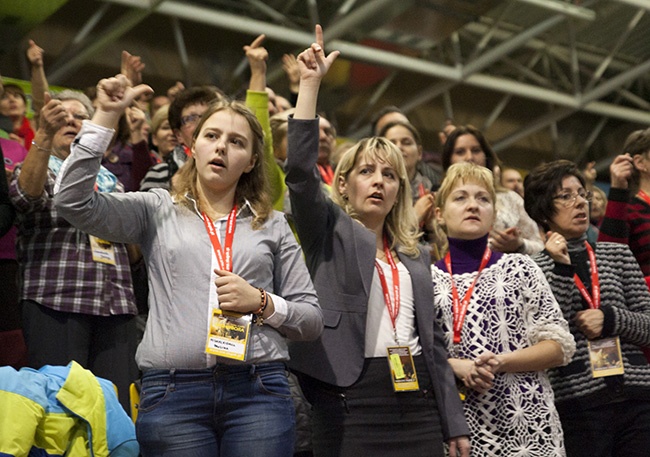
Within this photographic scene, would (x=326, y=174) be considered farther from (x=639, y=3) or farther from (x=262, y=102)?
(x=639, y=3)

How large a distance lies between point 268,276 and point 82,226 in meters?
0.52

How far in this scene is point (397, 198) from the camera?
3.05 metres

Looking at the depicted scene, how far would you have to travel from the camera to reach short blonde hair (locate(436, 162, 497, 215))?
128 inches

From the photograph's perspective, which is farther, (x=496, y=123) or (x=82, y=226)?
(x=496, y=123)

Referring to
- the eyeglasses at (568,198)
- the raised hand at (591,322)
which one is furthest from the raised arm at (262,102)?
the raised hand at (591,322)

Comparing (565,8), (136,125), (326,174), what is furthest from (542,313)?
(565,8)

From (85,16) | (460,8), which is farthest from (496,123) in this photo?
(85,16)

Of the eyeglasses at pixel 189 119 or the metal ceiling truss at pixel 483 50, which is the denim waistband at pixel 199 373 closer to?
the eyeglasses at pixel 189 119

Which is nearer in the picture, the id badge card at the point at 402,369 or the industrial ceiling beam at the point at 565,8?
the id badge card at the point at 402,369

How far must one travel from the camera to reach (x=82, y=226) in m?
2.24

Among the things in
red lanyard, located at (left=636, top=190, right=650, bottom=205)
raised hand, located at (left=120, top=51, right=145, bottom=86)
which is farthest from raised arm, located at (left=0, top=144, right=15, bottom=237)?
red lanyard, located at (left=636, top=190, right=650, bottom=205)

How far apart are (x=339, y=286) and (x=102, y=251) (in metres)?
0.98

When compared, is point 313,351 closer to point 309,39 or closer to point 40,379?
point 40,379

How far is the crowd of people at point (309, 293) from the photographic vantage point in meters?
2.26
